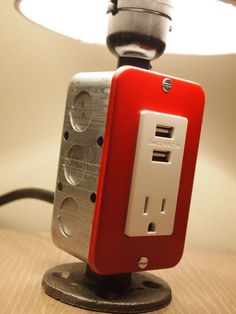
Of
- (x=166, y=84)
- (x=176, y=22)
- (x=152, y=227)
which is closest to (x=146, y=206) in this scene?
(x=152, y=227)

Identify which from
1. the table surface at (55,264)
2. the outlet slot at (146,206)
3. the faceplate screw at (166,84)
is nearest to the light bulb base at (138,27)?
the faceplate screw at (166,84)

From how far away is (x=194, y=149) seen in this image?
0.54 metres

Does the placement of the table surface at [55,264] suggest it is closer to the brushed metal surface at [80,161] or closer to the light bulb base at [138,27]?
the brushed metal surface at [80,161]

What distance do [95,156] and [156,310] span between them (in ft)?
0.63

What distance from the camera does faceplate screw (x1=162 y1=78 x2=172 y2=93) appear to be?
501mm

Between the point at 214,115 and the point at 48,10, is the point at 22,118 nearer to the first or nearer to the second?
the point at 48,10

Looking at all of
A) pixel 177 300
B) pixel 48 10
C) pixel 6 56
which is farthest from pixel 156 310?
pixel 6 56

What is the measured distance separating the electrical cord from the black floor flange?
280 millimetres

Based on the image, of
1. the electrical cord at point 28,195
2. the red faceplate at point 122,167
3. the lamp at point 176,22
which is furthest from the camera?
the electrical cord at point 28,195

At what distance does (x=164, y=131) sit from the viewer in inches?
20.2

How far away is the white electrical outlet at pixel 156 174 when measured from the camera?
0.48 m

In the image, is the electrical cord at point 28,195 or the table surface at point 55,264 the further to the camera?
the electrical cord at point 28,195

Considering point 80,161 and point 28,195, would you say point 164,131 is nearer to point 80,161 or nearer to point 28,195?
point 80,161

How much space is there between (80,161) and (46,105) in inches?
14.8
